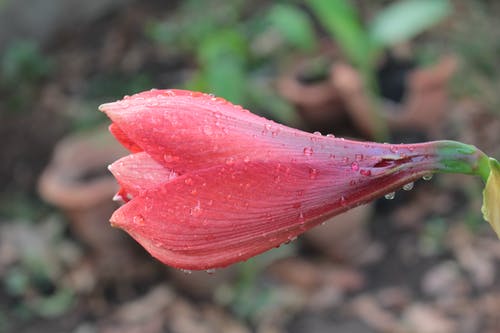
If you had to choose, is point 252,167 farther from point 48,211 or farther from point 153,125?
point 48,211

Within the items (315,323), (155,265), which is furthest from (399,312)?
(155,265)

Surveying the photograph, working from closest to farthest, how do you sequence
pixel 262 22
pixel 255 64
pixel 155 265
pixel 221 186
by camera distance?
pixel 221 186 < pixel 155 265 < pixel 255 64 < pixel 262 22

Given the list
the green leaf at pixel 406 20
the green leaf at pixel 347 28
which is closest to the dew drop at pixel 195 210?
the green leaf at pixel 347 28

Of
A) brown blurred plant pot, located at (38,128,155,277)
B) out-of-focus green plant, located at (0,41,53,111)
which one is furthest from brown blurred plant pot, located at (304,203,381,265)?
out-of-focus green plant, located at (0,41,53,111)

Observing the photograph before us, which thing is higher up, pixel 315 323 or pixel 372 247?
pixel 372 247

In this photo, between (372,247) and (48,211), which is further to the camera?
(48,211)

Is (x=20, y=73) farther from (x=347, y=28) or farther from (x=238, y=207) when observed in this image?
(x=238, y=207)

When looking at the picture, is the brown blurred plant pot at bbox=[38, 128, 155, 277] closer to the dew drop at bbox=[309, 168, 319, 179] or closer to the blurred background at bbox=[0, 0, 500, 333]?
the blurred background at bbox=[0, 0, 500, 333]
